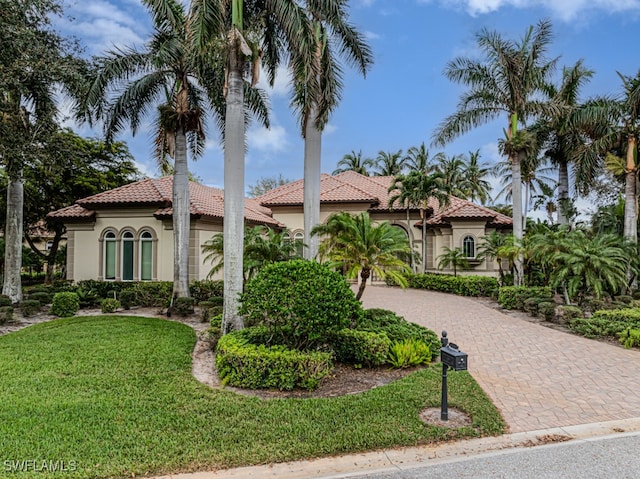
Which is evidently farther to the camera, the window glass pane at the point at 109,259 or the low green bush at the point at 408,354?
the window glass pane at the point at 109,259

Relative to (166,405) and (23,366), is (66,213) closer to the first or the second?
(23,366)

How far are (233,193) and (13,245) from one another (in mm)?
12287

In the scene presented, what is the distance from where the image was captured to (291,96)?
40.1ft

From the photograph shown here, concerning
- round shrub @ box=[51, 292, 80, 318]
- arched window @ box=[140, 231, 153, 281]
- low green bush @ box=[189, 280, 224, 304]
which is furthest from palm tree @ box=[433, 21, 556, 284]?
round shrub @ box=[51, 292, 80, 318]

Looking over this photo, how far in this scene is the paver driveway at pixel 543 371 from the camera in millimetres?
5988

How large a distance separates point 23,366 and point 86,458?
16.2ft

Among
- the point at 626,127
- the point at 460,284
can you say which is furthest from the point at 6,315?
the point at 626,127

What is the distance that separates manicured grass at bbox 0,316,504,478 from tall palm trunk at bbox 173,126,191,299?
22.4ft

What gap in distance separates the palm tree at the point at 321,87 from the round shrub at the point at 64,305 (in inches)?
373

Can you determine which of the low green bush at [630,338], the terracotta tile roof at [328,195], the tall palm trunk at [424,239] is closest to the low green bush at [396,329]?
the low green bush at [630,338]

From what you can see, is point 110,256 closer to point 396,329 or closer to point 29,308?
point 29,308

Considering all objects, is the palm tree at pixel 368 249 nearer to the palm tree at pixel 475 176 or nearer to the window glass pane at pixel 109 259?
the window glass pane at pixel 109 259

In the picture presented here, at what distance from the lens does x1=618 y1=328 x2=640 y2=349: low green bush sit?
9766mm

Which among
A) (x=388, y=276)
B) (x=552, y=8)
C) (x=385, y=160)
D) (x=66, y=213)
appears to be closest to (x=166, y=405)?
(x=388, y=276)
